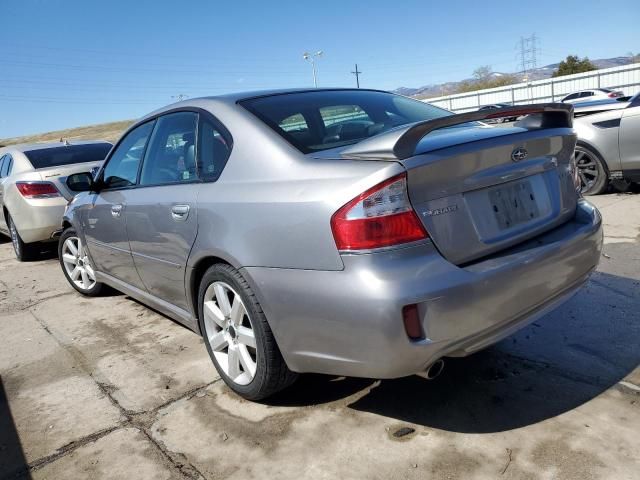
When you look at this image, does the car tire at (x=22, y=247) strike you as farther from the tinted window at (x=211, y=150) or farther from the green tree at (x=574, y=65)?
the green tree at (x=574, y=65)

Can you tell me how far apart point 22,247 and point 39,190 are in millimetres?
1024

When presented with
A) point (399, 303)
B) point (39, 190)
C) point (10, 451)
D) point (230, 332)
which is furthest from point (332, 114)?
point (39, 190)

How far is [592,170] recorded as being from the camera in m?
6.80

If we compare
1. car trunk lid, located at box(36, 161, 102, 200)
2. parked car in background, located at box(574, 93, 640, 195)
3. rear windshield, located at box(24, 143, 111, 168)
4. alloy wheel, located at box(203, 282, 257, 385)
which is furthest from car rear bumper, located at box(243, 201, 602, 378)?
rear windshield, located at box(24, 143, 111, 168)

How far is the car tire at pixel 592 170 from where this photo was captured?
664 centimetres

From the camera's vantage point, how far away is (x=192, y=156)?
9.96 feet

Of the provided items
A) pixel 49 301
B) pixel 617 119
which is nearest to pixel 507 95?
pixel 617 119

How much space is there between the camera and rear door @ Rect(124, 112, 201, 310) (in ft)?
9.57

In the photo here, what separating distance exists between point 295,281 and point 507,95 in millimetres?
45857

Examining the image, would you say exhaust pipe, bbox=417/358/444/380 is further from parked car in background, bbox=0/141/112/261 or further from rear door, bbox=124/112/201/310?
parked car in background, bbox=0/141/112/261

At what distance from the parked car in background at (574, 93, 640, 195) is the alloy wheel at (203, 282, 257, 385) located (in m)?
5.29

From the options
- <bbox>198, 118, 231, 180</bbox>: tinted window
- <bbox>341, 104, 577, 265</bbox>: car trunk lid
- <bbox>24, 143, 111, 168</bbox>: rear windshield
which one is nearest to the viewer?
<bbox>341, 104, 577, 265</bbox>: car trunk lid

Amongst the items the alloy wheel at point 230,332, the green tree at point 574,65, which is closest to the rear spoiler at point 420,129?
the alloy wheel at point 230,332

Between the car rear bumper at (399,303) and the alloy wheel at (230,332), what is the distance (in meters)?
0.31
